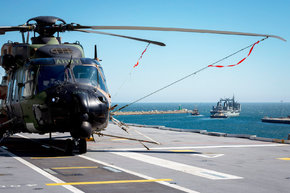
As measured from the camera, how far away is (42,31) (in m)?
17.7

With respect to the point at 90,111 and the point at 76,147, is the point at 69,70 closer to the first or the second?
the point at 90,111

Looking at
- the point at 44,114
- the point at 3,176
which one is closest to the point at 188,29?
the point at 44,114

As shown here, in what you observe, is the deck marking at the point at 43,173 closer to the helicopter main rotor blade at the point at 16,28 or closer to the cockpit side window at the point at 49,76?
the cockpit side window at the point at 49,76

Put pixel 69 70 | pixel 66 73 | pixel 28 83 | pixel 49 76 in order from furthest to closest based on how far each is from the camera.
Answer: pixel 28 83
pixel 69 70
pixel 66 73
pixel 49 76

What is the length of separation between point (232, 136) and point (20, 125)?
14.3m

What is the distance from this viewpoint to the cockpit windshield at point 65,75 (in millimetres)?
15211

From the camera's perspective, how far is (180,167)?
12969 millimetres

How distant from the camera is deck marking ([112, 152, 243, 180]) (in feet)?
37.2

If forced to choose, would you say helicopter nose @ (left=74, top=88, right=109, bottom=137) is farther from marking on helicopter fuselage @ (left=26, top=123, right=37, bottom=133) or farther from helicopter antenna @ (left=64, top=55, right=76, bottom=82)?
marking on helicopter fuselage @ (left=26, top=123, right=37, bottom=133)

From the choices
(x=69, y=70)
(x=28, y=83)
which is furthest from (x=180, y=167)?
(x=28, y=83)

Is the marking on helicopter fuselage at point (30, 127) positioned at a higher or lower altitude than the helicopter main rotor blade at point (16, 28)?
lower

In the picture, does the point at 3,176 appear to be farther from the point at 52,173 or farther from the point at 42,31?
the point at 42,31

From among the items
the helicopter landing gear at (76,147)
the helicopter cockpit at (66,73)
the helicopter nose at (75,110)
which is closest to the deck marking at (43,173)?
the helicopter nose at (75,110)

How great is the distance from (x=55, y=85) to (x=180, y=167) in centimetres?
566
